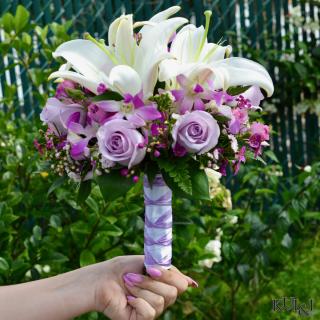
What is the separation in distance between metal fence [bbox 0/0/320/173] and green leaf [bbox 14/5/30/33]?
3.70 feet

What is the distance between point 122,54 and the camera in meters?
1.27

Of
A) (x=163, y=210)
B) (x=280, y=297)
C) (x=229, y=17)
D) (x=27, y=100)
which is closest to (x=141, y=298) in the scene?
(x=163, y=210)

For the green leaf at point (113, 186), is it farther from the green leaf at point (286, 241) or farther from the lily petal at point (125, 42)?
the green leaf at point (286, 241)

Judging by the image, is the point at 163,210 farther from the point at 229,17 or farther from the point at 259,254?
the point at 229,17

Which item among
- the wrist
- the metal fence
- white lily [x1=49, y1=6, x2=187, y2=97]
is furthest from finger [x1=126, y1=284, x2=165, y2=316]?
the metal fence

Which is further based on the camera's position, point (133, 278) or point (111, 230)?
point (111, 230)

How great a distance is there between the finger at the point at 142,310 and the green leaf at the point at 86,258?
0.71 m

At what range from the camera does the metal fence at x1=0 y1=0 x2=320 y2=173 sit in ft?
12.2

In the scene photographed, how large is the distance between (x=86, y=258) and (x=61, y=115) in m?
0.94

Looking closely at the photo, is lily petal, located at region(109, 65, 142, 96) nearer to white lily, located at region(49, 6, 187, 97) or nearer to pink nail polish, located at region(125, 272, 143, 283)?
white lily, located at region(49, 6, 187, 97)

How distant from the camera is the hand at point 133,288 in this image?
54.2 inches

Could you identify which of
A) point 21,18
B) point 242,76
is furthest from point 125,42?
point 21,18

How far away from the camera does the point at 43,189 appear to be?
7.65ft

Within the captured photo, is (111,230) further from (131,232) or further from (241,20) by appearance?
(241,20)
